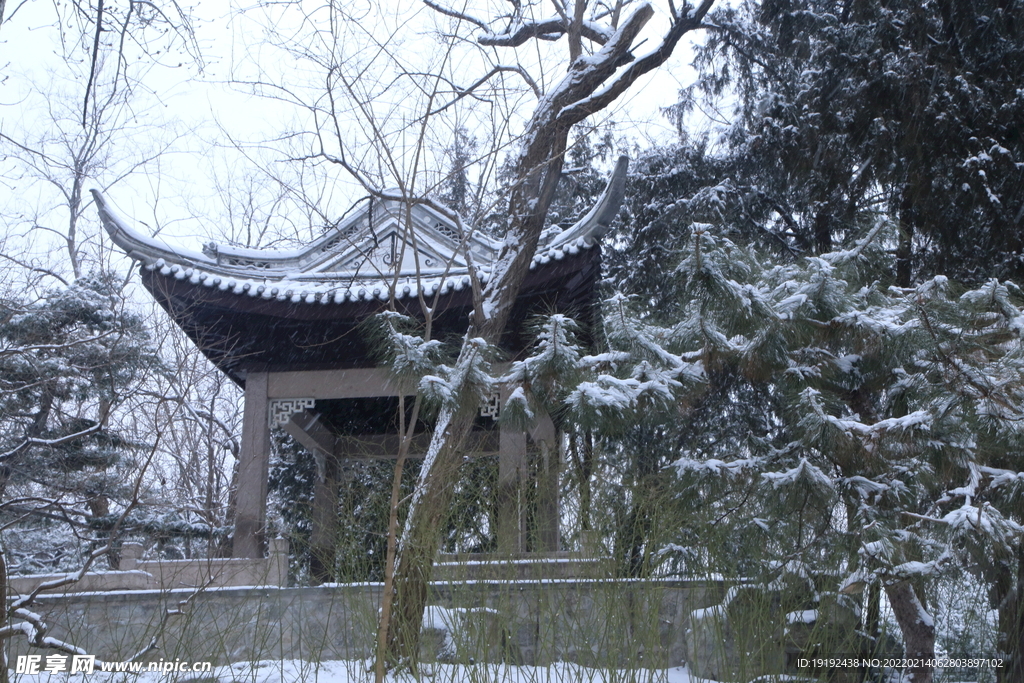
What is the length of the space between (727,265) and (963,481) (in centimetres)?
105

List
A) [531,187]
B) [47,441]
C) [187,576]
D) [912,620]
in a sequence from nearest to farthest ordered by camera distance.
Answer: [912,620] → [531,187] → [47,441] → [187,576]

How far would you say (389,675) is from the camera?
2.71 meters

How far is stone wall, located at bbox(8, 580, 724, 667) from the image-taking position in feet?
7.56

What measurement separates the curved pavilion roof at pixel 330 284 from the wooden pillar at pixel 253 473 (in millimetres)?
194

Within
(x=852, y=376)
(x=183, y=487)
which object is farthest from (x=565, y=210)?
(x=852, y=376)

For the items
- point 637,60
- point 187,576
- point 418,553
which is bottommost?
point 187,576

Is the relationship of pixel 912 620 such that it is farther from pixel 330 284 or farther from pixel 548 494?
pixel 330 284

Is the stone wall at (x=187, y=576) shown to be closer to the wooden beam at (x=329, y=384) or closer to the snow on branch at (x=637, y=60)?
the wooden beam at (x=329, y=384)

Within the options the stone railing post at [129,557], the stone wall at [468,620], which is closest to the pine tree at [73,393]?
the stone railing post at [129,557]

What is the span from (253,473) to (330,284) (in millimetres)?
1188

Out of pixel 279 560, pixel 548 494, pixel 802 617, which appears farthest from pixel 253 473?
pixel 802 617

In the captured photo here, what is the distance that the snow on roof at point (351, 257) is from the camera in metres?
4.37

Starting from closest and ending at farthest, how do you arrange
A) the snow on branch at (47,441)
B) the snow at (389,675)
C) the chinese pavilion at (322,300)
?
the snow at (389,675) → the snow on branch at (47,441) → the chinese pavilion at (322,300)

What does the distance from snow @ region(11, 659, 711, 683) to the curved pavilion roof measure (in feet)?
5.98
